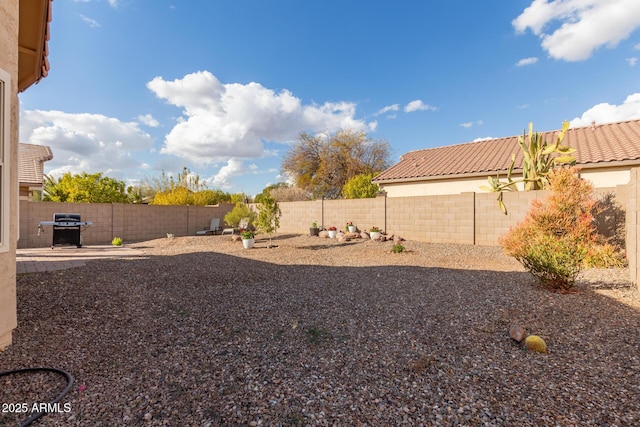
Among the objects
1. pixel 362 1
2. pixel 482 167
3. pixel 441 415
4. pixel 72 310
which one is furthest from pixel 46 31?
pixel 482 167

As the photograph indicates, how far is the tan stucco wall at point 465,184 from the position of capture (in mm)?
11672

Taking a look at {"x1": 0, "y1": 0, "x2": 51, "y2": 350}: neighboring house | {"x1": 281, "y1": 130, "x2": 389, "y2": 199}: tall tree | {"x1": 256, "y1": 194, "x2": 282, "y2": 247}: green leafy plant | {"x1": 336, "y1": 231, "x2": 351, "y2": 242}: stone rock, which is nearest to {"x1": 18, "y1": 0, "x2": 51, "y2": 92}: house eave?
{"x1": 0, "y1": 0, "x2": 51, "y2": 350}: neighboring house

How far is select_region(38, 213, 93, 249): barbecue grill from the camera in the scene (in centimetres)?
1148

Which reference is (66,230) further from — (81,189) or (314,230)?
(314,230)

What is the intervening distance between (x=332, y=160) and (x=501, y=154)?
13898 millimetres

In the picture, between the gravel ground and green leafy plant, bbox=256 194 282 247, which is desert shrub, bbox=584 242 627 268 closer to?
the gravel ground

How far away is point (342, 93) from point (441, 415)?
18.3 meters

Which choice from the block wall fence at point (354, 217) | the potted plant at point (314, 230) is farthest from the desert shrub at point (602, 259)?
the potted plant at point (314, 230)

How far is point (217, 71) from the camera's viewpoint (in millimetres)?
12227

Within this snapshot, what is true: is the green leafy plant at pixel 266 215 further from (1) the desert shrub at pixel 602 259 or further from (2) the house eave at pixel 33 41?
(1) the desert shrub at pixel 602 259

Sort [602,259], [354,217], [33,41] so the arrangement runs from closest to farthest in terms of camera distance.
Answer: [33,41]
[602,259]
[354,217]

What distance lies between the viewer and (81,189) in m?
16.9

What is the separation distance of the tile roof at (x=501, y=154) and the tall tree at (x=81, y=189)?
1570 cm

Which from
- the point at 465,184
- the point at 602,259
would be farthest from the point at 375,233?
the point at 602,259
